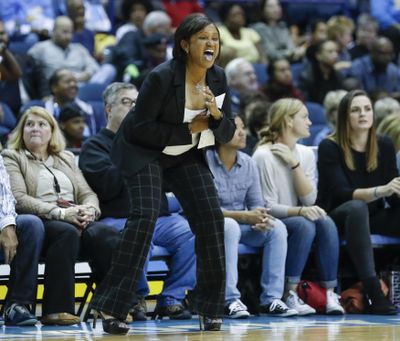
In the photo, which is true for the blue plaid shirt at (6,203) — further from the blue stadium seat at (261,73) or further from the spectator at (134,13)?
the spectator at (134,13)

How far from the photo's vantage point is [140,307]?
734 centimetres

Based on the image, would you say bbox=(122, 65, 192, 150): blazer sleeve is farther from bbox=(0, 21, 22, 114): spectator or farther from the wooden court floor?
bbox=(0, 21, 22, 114): spectator

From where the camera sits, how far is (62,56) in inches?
465

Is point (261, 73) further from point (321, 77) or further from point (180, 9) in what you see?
point (180, 9)

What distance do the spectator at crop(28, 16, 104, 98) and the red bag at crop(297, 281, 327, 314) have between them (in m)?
4.30

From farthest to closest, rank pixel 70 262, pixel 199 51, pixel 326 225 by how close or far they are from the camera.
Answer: pixel 326 225
pixel 70 262
pixel 199 51

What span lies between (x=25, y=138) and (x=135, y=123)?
5.46ft

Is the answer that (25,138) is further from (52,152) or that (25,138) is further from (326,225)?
(326,225)

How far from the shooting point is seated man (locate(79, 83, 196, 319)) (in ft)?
24.4

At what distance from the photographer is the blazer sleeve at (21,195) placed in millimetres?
7168

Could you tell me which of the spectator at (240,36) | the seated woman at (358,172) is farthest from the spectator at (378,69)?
the seated woman at (358,172)

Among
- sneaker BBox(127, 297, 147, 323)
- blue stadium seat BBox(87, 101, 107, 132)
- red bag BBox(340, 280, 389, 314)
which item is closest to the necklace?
sneaker BBox(127, 297, 147, 323)

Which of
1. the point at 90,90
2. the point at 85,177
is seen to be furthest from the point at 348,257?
the point at 90,90

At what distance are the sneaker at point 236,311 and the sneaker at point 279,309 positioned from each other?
0.26 m
